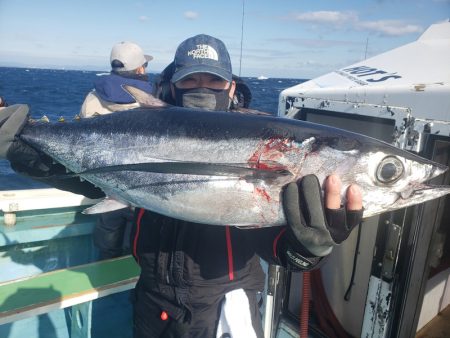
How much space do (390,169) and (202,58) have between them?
1248 mm

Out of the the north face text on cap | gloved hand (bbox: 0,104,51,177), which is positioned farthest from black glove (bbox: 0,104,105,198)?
the the north face text on cap

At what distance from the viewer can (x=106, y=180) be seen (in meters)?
2.06

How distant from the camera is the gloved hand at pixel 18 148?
2.27m

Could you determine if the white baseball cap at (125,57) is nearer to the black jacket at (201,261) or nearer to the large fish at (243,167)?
the large fish at (243,167)

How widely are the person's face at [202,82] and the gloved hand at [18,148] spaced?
3.44ft

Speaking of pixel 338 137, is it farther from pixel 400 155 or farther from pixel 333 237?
pixel 333 237

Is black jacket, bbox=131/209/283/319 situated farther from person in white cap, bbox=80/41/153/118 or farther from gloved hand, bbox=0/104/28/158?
person in white cap, bbox=80/41/153/118

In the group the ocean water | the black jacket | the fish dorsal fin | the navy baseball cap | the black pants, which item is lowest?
the ocean water

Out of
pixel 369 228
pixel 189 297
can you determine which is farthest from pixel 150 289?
pixel 369 228

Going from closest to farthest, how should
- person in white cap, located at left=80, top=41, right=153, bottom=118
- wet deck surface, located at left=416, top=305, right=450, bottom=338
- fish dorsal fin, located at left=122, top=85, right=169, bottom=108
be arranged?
1. fish dorsal fin, located at left=122, top=85, right=169, bottom=108
2. wet deck surface, located at left=416, top=305, right=450, bottom=338
3. person in white cap, located at left=80, top=41, right=153, bottom=118

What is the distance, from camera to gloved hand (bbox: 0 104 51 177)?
2.27 meters

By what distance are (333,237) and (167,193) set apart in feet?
2.81

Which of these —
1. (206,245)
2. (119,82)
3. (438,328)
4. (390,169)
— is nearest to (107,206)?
(206,245)

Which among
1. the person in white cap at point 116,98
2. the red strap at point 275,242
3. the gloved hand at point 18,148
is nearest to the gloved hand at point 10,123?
the gloved hand at point 18,148
